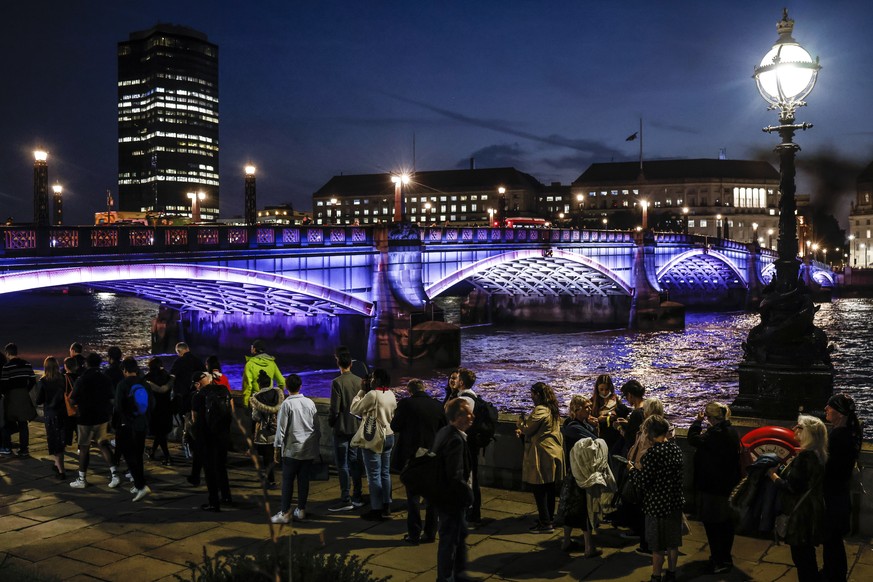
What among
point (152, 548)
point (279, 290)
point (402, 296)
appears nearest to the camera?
point (152, 548)

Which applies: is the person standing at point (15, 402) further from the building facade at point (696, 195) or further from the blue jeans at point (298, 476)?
the building facade at point (696, 195)

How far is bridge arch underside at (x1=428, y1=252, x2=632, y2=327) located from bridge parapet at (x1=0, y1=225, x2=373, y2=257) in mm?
22819

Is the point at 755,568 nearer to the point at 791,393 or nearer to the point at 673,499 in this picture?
the point at 673,499

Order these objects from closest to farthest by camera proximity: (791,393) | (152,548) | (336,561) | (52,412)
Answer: (336,561)
(152,548)
(52,412)
(791,393)

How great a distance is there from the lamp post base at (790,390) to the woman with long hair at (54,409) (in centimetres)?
970

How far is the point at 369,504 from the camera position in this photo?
30.0 ft

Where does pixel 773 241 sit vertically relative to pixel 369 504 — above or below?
above

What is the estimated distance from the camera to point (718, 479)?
6.99 metres

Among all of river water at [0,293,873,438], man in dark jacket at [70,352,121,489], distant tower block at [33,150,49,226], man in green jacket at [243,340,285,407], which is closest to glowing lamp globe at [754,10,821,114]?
man in green jacket at [243,340,285,407]

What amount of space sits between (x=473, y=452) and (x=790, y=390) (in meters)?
6.59

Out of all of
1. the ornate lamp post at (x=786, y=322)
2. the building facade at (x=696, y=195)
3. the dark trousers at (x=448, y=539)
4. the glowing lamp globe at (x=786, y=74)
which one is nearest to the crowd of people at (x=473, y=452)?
the dark trousers at (x=448, y=539)

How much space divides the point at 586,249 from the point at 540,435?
47766 mm

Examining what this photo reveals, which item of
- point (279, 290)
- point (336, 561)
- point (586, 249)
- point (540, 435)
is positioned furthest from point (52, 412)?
point (586, 249)

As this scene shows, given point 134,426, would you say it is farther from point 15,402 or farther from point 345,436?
point 15,402
